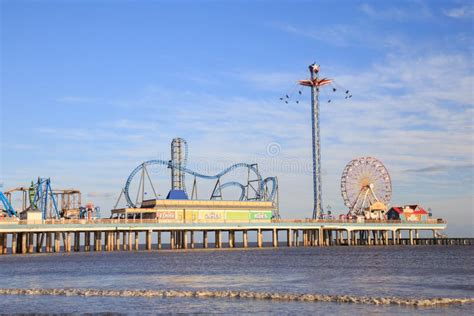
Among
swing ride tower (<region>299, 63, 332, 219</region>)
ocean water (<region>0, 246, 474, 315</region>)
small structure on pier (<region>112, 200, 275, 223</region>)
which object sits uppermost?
swing ride tower (<region>299, 63, 332, 219</region>)

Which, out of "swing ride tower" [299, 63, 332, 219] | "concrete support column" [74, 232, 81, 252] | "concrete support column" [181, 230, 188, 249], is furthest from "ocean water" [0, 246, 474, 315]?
"swing ride tower" [299, 63, 332, 219]

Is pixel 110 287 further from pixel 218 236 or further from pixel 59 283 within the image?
pixel 218 236

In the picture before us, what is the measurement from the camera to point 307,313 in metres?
27.6

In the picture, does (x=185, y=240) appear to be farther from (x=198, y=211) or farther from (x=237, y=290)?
(x=237, y=290)

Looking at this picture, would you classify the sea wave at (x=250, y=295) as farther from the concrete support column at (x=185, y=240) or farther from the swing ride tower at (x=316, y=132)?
the swing ride tower at (x=316, y=132)

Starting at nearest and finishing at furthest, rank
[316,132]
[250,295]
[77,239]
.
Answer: [250,295]
[77,239]
[316,132]

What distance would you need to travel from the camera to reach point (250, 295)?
33438 millimetres

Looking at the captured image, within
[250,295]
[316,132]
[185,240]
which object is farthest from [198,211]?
[250,295]

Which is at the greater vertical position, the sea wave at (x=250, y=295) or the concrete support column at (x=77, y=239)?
the concrete support column at (x=77, y=239)

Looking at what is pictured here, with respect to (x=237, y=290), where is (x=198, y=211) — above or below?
above

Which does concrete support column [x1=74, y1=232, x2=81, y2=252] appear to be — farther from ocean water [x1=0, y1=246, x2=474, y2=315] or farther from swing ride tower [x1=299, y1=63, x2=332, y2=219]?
swing ride tower [x1=299, y1=63, x2=332, y2=219]

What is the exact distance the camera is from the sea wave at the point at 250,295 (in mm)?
30531

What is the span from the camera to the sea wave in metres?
30.5

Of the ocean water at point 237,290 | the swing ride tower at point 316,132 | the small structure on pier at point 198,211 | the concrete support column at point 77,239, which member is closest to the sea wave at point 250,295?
the ocean water at point 237,290
